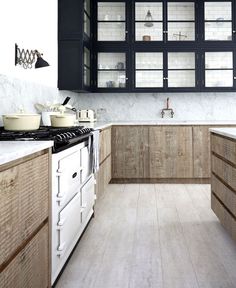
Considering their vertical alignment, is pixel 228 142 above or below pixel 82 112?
below

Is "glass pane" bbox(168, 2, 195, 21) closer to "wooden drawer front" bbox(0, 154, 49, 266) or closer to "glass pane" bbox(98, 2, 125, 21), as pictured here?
"glass pane" bbox(98, 2, 125, 21)

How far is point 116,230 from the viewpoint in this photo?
127 inches

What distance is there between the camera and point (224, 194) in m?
3.00

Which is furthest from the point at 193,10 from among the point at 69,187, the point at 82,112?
the point at 69,187

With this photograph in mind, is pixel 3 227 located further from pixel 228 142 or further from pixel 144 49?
pixel 144 49

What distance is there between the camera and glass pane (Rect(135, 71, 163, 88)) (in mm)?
5637

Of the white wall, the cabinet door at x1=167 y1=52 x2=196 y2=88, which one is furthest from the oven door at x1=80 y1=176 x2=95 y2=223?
the cabinet door at x1=167 y1=52 x2=196 y2=88

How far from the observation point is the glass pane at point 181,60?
18.4 ft

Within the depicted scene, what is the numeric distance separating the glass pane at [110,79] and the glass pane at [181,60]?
0.72 m

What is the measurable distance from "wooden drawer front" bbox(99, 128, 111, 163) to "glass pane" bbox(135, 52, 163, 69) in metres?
1.17

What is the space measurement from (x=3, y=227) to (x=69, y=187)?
1.18 metres

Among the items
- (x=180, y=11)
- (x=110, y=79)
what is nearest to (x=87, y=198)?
(x=110, y=79)

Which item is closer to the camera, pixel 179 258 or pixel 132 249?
pixel 179 258

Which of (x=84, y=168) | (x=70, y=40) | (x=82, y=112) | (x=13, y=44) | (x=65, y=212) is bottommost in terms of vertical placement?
(x=65, y=212)
